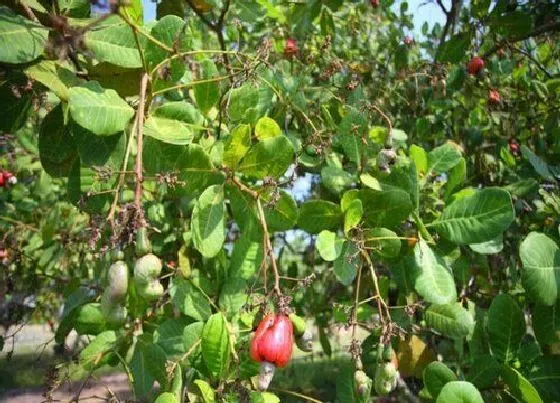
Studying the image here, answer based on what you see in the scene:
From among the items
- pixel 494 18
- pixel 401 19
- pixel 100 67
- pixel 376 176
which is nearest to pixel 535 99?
pixel 494 18

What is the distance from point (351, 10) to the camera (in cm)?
392

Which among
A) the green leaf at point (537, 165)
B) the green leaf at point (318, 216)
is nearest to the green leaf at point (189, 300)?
the green leaf at point (318, 216)

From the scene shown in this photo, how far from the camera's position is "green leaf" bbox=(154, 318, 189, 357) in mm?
1227

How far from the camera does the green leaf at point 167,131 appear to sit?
1049 mm

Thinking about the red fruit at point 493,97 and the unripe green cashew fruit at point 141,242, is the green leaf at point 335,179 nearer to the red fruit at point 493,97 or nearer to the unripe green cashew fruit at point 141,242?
the unripe green cashew fruit at point 141,242

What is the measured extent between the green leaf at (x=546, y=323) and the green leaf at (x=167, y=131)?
2.86 feet

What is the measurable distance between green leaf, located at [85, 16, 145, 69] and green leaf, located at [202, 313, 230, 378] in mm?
507

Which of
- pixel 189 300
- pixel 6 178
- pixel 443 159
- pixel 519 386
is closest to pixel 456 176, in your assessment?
pixel 443 159

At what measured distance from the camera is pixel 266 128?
1.29m

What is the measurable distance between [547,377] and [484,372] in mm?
136

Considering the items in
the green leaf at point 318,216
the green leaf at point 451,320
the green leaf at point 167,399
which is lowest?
the green leaf at point 167,399

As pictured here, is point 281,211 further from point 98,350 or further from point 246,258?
point 98,350

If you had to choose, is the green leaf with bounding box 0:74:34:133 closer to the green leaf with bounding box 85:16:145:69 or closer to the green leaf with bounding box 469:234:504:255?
the green leaf with bounding box 85:16:145:69

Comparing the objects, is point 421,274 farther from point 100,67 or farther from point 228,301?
point 100,67
